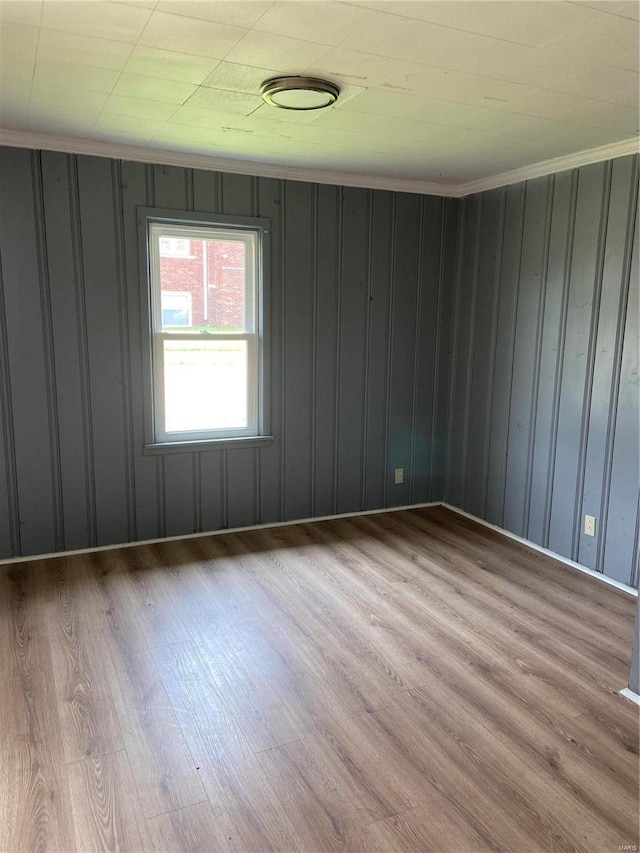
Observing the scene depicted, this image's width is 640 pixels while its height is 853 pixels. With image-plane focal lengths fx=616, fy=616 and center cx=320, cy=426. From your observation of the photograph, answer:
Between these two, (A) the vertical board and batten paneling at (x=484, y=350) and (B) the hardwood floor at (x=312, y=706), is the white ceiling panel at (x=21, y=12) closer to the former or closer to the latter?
(B) the hardwood floor at (x=312, y=706)

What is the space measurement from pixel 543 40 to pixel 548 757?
7.87 ft

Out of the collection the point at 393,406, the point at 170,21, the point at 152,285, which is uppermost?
the point at 170,21

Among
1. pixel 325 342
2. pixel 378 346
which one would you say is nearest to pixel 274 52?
pixel 325 342

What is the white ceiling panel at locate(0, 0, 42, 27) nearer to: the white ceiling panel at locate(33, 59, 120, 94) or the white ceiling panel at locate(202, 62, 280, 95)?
the white ceiling panel at locate(33, 59, 120, 94)

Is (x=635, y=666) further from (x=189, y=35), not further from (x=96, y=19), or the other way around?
(x=96, y=19)

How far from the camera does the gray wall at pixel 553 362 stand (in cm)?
337

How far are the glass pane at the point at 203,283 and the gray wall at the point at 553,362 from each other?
167cm

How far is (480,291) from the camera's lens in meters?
4.35

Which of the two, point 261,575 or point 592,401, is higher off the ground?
point 592,401

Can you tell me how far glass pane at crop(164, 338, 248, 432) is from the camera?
3.92m

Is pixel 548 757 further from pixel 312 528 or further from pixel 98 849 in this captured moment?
pixel 312 528

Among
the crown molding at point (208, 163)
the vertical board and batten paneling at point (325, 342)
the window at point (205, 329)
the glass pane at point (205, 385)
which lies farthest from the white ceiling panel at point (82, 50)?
the vertical board and batten paneling at point (325, 342)

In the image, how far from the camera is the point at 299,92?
8.05 feet

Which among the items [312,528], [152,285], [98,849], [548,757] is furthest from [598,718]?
[152,285]
